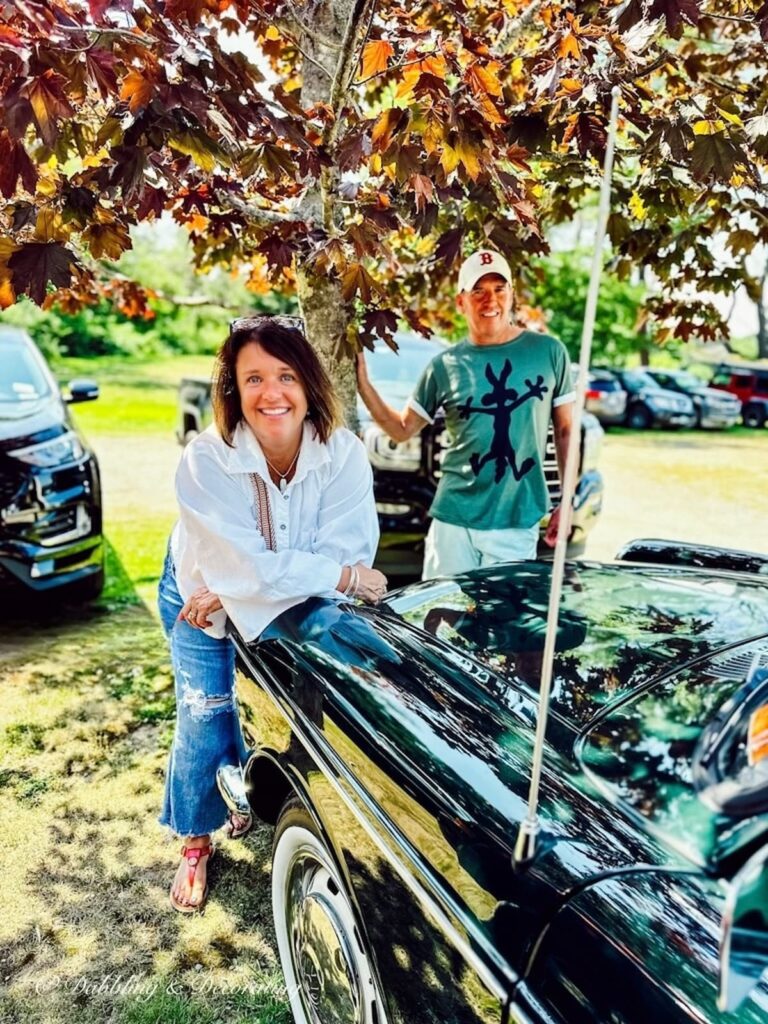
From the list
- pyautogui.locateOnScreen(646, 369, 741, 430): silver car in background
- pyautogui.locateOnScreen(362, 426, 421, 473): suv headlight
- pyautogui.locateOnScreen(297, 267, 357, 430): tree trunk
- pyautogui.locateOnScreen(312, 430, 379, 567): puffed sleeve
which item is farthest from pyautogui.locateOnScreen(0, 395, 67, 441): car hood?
pyautogui.locateOnScreen(646, 369, 741, 430): silver car in background

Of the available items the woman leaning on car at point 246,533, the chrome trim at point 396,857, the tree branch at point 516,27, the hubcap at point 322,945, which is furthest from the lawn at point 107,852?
the tree branch at point 516,27

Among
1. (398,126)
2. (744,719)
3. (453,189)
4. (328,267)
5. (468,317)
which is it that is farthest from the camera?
(468,317)

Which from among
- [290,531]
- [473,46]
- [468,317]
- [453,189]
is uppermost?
[473,46]

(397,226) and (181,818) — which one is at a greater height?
(397,226)

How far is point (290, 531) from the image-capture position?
7.50ft

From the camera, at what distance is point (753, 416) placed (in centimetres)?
2248

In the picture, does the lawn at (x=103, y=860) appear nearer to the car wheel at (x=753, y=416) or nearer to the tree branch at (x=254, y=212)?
the tree branch at (x=254, y=212)

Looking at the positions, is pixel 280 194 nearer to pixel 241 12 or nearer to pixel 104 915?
pixel 241 12

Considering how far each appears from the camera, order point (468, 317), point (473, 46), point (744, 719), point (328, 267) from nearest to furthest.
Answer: point (744, 719) → point (473, 46) → point (328, 267) → point (468, 317)

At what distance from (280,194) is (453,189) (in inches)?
32.0

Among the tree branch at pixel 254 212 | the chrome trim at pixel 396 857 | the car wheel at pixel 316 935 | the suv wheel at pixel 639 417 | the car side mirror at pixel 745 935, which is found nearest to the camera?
the car side mirror at pixel 745 935

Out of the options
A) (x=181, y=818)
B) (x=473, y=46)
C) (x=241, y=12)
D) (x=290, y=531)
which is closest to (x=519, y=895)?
(x=290, y=531)

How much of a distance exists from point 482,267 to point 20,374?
3310 mm

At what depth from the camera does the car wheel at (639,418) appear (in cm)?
2024
